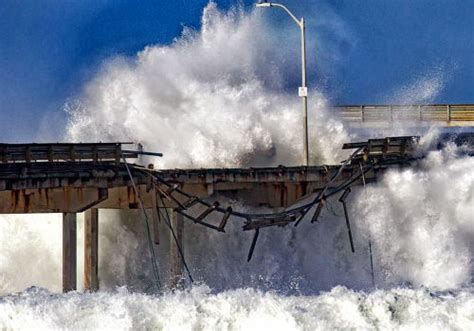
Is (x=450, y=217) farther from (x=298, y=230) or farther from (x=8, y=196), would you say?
(x=8, y=196)

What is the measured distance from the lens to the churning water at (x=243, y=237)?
1141 inches

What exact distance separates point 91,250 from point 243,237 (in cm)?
438

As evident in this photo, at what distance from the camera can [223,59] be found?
46875 mm

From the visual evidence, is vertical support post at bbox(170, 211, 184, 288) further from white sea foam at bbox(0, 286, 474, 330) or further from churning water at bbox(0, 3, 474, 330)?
white sea foam at bbox(0, 286, 474, 330)

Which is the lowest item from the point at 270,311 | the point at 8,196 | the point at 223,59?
the point at 270,311

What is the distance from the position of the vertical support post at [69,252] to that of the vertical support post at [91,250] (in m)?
1.30

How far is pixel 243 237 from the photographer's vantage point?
3969 cm

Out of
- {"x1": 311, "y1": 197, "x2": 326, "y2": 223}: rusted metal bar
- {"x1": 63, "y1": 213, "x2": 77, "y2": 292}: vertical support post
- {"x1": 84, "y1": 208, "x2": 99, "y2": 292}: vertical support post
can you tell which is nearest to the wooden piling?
{"x1": 84, "y1": 208, "x2": 99, "y2": 292}: vertical support post

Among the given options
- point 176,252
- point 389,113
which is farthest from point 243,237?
point 389,113

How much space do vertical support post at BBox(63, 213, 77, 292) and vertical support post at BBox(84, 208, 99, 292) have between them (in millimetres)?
1300

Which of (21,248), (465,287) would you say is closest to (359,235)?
(465,287)

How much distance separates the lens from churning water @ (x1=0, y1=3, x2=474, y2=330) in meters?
29.0

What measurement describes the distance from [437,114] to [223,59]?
708 cm

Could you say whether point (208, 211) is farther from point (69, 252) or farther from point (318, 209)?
point (69, 252)
